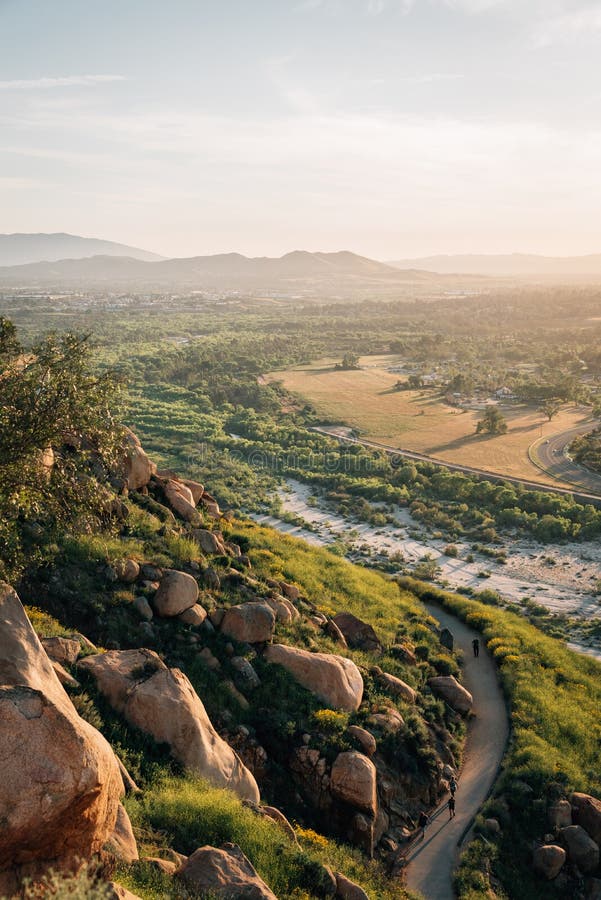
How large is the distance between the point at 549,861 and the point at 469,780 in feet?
12.9

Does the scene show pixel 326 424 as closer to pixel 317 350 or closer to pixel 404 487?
pixel 404 487

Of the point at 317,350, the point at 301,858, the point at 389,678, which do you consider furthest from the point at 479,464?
the point at 317,350

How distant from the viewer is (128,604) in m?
21.3

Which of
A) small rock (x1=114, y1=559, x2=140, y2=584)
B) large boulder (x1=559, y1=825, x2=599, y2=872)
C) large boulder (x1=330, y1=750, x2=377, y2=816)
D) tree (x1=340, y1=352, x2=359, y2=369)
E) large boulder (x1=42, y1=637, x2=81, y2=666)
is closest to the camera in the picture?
large boulder (x1=42, y1=637, x2=81, y2=666)

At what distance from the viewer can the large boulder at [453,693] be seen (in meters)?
26.3

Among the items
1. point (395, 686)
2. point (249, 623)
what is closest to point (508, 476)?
point (395, 686)

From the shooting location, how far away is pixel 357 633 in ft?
92.5

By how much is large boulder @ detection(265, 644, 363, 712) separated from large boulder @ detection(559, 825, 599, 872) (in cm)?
756

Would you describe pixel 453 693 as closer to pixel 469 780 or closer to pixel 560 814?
pixel 469 780

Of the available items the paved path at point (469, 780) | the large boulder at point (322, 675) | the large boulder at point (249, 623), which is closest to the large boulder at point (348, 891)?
the paved path at point (469, 780)

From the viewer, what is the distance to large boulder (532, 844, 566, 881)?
1850 centimetres

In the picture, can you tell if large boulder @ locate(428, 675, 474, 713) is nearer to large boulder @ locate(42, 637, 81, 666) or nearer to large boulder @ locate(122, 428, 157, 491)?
large boulder @ locate(122, 428, 157, 491)

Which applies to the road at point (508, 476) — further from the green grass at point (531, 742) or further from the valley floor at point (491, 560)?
the green grass at point (531, 742)

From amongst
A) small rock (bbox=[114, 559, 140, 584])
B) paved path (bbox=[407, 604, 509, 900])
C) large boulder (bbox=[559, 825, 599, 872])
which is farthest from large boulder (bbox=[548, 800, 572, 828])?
small rock (bbox=[114, 559, 140, 584])
